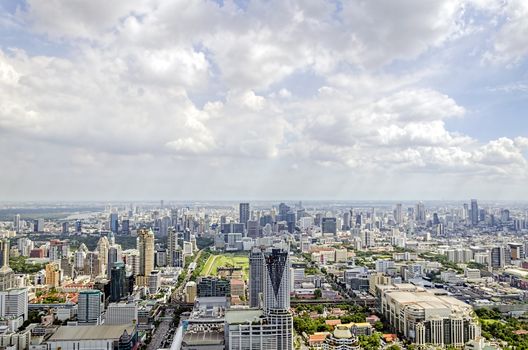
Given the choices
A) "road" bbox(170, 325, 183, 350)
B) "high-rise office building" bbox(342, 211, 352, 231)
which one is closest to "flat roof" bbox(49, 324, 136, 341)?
"road" bbox(170, 325, 183, 350)

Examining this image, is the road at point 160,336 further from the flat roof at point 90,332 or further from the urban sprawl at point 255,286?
the flat roof at point 90,332

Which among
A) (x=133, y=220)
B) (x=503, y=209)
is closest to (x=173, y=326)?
(x=133, y=220)

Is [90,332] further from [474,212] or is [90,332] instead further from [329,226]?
[474,212]

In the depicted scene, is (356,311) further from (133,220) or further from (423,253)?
(133,220)

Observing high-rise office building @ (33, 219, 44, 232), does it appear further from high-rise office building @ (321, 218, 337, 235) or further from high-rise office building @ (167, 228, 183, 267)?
high-rise office building @ (321, 218, 337, 235)

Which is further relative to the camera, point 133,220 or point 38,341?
point 133,220

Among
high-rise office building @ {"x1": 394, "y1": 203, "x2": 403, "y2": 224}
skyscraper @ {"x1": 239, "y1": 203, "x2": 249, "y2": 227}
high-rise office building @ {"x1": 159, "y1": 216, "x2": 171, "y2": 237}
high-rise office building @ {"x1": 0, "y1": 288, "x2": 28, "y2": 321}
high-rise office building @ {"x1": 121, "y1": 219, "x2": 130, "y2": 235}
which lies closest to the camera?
high-rise office building @ {"x1": 0, "y1": 288, "x2": 28, "y2": 321}
